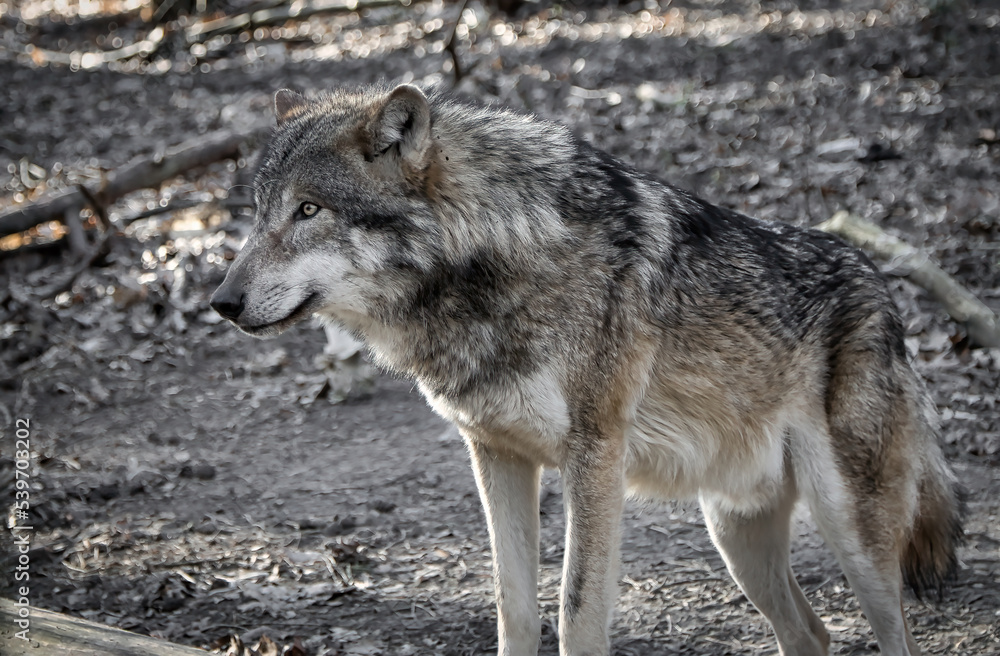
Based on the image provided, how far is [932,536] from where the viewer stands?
3.95m

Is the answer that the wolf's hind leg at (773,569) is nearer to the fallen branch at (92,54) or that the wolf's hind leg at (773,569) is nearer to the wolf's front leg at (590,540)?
the wolf's front leg at (590,540)

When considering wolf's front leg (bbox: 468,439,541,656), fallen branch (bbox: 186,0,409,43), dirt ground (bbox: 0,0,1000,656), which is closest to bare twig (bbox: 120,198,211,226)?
dirt ground (bbox: 0,0,1000,656)

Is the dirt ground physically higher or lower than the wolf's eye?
lower

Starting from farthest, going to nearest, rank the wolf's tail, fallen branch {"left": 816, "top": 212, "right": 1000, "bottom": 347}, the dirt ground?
fallen branch {"left": 816, "top": 212, "right": 1000, "bottom": 347} → the dirt ground → the wolf's tail

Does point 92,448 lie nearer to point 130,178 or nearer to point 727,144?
point 130,178

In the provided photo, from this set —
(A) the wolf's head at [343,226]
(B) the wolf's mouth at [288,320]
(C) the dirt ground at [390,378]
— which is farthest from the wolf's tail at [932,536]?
(B) the wolf's mouth at [288,320]

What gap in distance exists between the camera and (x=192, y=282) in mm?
8336

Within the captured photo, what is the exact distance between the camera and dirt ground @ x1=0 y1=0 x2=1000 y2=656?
4422 millimetres

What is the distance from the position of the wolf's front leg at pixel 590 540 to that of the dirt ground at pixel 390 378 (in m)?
0.90

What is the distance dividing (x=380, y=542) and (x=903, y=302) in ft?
14.1

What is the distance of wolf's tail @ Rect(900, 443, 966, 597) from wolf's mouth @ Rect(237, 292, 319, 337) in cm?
276

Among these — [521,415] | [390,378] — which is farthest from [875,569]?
[390,378]

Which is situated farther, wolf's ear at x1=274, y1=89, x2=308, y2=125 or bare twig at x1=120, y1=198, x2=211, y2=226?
bare twig at x1=120, y1=198, x2=211, y2=226

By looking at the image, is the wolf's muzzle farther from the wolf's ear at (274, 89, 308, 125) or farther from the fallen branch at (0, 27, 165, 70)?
the fallen branch at (0, 27, 165, 70)
